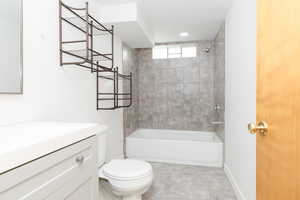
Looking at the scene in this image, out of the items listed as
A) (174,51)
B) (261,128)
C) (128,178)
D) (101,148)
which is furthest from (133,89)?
(261,128)

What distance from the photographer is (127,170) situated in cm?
167

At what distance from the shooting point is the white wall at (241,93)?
5.04 feet

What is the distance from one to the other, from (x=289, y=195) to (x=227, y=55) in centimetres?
213

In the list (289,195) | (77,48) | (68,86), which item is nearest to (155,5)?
(77,48)

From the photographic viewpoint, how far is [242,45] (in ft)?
5.96

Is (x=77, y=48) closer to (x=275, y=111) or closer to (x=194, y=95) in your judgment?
(x=275, y=111)

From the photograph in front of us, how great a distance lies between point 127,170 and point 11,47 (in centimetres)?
129

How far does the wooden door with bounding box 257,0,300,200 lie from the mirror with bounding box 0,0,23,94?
4.62 feet

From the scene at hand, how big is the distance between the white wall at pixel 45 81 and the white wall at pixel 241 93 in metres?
1.60

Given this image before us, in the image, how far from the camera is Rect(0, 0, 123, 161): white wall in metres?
1.20

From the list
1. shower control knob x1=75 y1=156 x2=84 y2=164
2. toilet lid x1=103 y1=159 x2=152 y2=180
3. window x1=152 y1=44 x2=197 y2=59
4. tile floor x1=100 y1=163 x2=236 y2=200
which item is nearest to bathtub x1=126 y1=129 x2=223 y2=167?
tile floor x1=100 y1=163 x2=236 y2=200

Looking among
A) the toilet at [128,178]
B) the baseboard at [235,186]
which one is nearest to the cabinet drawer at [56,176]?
the toilet at [128,178]

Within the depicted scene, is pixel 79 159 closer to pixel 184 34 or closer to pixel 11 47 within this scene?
pixel 11 47

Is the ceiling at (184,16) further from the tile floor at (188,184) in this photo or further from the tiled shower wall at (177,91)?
the tile floor at (188,184)
